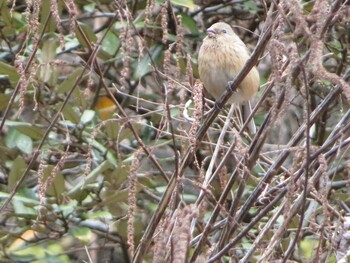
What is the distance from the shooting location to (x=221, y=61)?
15.0 ft

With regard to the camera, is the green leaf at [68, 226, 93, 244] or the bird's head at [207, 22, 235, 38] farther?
the bird's head at [207, 22, 235, 38]

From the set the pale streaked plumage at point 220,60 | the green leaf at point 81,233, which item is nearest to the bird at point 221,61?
the pale streaked plumage at point 220,60

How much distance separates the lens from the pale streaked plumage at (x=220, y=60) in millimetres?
4527

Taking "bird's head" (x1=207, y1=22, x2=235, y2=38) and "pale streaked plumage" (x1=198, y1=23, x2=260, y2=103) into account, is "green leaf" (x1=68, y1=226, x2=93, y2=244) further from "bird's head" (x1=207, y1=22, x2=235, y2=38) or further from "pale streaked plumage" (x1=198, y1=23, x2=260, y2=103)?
"bird's head" (x1=207, y1=22, x2=235, y2=38)

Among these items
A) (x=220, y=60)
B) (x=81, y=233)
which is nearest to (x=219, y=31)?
(x=220, y=60)

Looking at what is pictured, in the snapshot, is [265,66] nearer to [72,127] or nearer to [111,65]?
[111,65]

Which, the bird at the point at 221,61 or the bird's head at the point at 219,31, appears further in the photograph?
the bird's head at the point at 219,31

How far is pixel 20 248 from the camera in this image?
4844mm

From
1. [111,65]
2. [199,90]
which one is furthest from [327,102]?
[111,65]

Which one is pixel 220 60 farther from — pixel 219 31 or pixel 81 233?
pixel 81 233

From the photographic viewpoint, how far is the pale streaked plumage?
14.9 feet

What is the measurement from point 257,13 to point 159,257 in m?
3.24

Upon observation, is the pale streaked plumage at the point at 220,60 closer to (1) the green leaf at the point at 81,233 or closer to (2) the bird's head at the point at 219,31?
(2) the bird's head at the point at 219,31

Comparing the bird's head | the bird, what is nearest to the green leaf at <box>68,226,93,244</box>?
the bird
